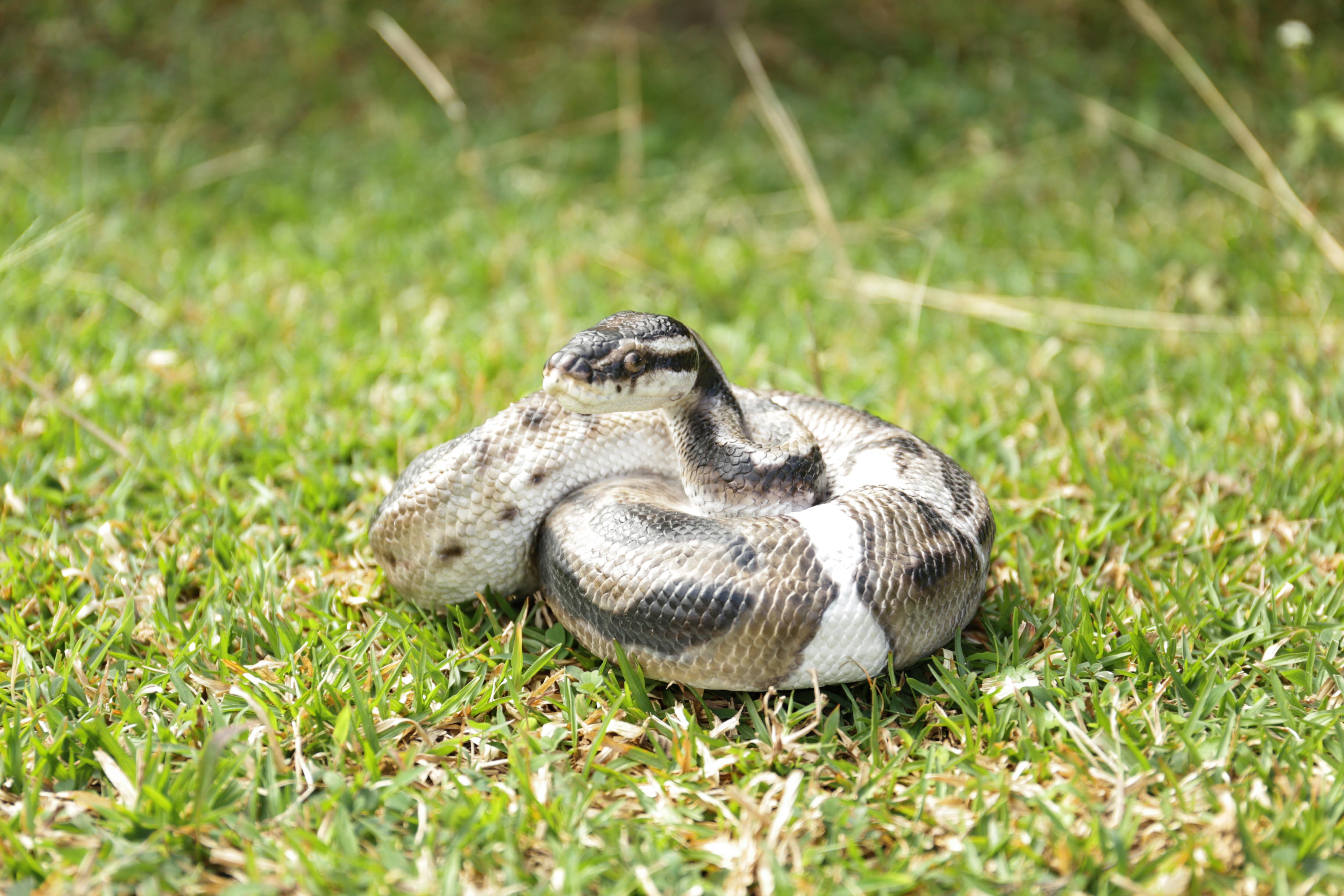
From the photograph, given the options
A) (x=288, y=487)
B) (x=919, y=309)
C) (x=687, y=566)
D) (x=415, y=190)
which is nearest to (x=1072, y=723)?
(x=687, y=566)

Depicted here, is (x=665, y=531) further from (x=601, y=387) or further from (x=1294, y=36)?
(x=1294, y=36)

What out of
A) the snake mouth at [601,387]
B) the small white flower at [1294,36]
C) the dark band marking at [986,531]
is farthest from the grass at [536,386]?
the small white flower at [1294,36]

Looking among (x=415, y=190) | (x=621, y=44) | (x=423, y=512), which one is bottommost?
(x=423, y=512)

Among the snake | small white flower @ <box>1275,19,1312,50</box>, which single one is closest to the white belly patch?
the snake

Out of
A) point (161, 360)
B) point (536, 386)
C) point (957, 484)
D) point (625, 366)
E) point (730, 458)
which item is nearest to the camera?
point (625, 366)

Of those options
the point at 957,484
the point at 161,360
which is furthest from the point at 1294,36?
the point at 161,360

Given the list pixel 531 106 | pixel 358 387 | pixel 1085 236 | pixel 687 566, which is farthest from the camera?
pixel 531 106

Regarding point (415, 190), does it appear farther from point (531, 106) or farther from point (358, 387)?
point (358, 387)
